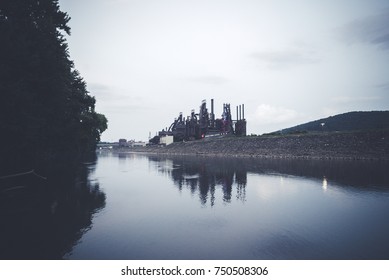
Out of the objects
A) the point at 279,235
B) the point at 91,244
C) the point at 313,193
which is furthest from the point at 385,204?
the point at 91,244

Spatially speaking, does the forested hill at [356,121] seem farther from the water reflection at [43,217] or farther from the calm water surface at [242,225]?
the water reflection at [43,217]

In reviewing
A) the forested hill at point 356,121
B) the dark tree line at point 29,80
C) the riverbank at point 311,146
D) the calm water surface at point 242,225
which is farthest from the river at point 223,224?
the forested hill at point 356,121

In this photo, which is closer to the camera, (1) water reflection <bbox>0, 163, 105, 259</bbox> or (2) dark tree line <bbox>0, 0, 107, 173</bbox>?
(1) water reflection <bbox>0, 163, 105, 259</bbox>

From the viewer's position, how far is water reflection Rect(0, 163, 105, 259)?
26.4ft

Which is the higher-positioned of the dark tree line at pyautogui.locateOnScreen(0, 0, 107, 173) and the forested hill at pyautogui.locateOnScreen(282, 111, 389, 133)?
the forested hill at pyautogui.locateOnScreen(282, 111, 389, 133)

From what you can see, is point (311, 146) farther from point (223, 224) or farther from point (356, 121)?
point (356, 121)

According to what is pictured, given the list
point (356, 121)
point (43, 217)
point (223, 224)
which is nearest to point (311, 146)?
point (223, 224)

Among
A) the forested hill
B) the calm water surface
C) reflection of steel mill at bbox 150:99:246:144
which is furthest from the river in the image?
the forested hill

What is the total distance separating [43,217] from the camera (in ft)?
37.8

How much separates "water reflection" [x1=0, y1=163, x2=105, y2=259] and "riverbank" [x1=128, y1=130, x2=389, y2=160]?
4433 cm

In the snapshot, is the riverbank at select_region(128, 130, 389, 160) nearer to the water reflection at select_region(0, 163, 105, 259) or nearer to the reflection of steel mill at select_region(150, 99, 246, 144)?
the reflection of steel mill at select_region(150, 99, 246, 144)

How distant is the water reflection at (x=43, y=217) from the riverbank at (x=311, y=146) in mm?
44334

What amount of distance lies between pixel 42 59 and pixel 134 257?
64.2 ft

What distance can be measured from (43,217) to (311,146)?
5084 centimetres
